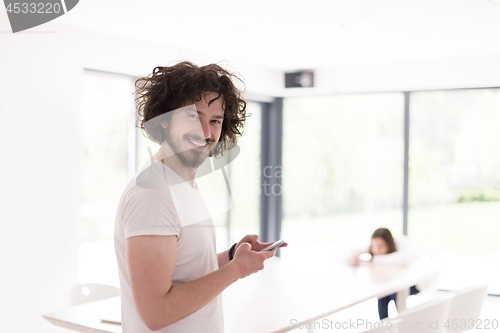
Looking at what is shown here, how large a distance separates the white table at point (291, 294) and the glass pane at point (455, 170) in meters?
2.35

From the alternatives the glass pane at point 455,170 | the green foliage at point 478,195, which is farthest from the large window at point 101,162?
the green foliage at point 478,195

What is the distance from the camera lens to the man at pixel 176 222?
106 cm

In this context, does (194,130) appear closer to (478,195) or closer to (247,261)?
(247,261)

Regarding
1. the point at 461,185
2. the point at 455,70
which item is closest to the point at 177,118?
the point at 455,70

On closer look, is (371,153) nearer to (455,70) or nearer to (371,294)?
(455,70)

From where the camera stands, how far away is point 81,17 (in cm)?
346

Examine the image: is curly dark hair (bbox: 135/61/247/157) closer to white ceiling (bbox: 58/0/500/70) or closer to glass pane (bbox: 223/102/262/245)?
white ceiling (bbox: 58/0/500/70)

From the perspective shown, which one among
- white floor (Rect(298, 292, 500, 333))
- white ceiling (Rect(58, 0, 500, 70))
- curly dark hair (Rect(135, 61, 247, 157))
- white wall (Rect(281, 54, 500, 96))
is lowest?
white floor (Rect(298, 292, 500, 333))

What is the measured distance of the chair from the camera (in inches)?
74.8

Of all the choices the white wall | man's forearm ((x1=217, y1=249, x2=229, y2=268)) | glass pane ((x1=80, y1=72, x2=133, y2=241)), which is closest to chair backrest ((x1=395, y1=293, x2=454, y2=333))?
man's forearm ((x1=217, y1=249, x2=229, y2=268))

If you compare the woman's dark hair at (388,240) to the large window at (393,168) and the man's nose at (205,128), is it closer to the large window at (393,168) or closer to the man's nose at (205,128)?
the large window at (393,168)

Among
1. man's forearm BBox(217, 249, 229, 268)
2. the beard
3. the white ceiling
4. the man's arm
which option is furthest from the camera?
the white ceiling

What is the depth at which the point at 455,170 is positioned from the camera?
17.9ft

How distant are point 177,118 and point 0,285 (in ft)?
9.01
